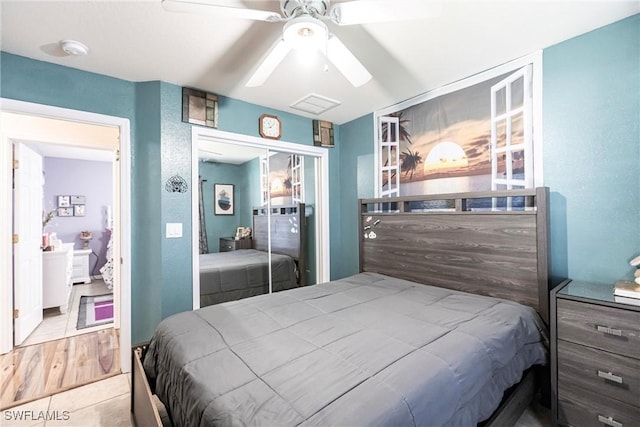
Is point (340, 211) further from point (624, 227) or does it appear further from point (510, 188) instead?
point (624, 227)

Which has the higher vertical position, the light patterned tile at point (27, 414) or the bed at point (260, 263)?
the bed at point (260, 263)

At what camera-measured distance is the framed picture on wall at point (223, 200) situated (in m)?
2.94

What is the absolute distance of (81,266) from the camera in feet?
17.8

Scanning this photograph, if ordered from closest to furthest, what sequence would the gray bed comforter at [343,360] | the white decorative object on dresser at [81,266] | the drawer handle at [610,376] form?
the gray bed comforter at [343,360] → the drawer handle at [610,376] → the white decorative object on dresser at [81,266]

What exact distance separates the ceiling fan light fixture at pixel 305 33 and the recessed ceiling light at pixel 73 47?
1.56m

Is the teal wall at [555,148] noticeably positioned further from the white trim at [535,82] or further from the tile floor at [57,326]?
the tile floor at [57,326]

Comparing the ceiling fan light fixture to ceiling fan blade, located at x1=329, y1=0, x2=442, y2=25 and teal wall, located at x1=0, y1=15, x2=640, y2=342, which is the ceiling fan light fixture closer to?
ceiling fan blade, located at x1=329, y1=0, x2=442, y2=25

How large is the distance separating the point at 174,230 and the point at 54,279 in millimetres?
2547

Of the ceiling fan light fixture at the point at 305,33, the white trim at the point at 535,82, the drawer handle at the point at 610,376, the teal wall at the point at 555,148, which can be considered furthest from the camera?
the white trim at the point at 535,82

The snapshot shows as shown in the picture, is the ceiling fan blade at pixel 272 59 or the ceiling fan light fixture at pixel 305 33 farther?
the ceiling fan blade at pixel 272 59

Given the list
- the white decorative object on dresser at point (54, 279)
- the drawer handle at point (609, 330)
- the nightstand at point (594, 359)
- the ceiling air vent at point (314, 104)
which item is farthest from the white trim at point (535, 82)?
the white decorative object on dresser at point (54, 279)

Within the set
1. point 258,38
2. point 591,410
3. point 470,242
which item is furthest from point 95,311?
point 591,410

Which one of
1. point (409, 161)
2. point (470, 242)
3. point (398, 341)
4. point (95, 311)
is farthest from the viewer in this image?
point (95, 311)

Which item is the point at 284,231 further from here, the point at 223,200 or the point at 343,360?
the point at 343,360
